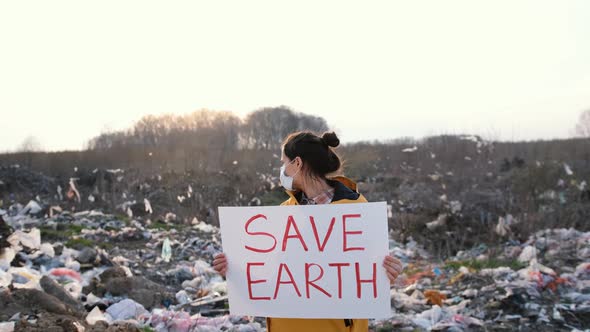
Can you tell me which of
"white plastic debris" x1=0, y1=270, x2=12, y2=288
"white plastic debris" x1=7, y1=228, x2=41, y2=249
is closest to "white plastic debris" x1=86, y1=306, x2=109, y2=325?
"white plastic debris" x1=0, y1=270, x2=12, y2=288

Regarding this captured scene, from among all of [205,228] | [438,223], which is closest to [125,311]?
[205,228]

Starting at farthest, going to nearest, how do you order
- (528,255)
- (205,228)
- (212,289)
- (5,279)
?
(205,228), (528,255), (212,289), (5,279)

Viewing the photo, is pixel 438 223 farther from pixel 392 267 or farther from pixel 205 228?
pixel 392 267

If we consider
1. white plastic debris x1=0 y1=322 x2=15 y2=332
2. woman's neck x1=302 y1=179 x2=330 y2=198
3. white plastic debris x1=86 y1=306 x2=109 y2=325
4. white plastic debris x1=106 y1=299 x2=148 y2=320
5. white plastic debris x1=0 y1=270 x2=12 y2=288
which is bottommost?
white plastic debris x1=106 y1=299 x2=148 y2=320

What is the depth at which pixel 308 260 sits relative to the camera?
209cm

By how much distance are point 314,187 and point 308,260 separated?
0.30 meters

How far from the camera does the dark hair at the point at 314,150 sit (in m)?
2.11

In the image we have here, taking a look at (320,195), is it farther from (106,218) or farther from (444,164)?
(444,164)

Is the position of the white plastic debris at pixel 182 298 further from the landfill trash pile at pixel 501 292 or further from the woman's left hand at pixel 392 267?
the woman's left hand at pixel 392 267

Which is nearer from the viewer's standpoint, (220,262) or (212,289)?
(220,262)

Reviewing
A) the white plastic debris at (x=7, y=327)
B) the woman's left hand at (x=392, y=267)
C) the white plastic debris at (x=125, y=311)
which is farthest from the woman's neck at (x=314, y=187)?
the white plastic debris at (x=125, y=311)

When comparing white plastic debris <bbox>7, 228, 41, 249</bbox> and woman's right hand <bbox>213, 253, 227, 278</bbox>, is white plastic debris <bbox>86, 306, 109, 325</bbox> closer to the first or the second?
woman's right hand <bbox>213, 253, 227, 278</bbox>

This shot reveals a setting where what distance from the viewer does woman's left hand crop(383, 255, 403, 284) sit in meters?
1.94

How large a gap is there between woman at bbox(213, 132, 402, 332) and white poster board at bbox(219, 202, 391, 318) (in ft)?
0.27
